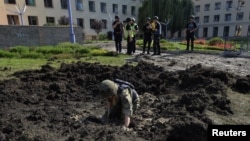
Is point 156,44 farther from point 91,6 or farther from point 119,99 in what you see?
point 91,6

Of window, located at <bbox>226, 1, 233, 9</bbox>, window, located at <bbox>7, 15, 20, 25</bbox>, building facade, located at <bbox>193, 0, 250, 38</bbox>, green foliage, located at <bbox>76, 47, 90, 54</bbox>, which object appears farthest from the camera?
window, located at <bbox>226, 1, 233, 9</bbox>

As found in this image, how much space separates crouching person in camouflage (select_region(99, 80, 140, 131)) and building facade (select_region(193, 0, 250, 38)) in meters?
51.4

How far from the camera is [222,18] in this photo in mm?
54250

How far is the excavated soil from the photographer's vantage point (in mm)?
3535

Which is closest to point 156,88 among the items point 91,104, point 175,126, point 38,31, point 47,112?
point 91,104

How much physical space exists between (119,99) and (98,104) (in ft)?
5.00

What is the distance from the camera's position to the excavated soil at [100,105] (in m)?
3.54

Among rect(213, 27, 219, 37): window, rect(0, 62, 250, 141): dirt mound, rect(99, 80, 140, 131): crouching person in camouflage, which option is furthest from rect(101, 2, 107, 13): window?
rect(99, 80, 140, 131): crouching person in camouflage

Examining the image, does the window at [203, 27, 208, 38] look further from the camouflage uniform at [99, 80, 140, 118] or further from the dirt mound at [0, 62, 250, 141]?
the camouflage uniform at [99, 80, 140, 118]

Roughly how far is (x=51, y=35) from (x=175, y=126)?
16002 mm

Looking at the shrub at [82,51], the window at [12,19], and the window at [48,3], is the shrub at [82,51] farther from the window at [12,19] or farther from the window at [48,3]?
the window at [48,3]

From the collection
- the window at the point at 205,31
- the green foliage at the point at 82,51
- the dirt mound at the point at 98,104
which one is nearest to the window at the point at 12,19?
the green foliage at the point at 82,51

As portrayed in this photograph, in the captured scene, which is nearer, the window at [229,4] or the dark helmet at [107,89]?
the dark helmet at [107,89]

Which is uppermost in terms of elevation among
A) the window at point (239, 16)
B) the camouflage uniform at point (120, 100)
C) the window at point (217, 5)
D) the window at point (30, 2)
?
the window at point (217, 5)
